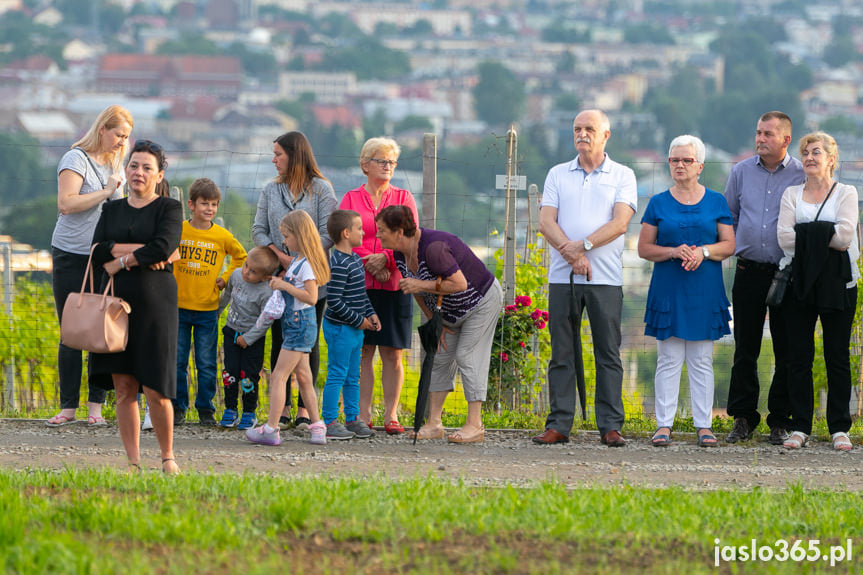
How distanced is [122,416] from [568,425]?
271cm

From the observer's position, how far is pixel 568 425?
24.8ft

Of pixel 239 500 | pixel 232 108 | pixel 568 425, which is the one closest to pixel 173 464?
pixel 239 500

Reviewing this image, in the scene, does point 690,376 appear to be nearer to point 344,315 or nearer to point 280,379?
point 344,315

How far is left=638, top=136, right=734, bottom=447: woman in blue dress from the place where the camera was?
734 cm

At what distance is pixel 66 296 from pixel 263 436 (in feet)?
4.99

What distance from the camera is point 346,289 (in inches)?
291

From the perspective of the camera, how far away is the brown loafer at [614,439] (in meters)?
7.45

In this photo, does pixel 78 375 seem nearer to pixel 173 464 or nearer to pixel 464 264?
pixel 173 464

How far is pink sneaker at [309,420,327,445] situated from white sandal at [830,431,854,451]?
2.98 meters

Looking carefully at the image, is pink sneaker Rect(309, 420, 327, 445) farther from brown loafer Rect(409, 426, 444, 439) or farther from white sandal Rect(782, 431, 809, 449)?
white sandal Rect(782, 431, 809, 449)

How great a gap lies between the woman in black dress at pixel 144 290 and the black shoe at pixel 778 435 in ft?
11.7

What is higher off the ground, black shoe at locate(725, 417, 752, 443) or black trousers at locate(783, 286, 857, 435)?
black trousers at locate(783, 286, 857, 435)

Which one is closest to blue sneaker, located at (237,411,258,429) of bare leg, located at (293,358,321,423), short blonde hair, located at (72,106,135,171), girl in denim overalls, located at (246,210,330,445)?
girl in denim overalls, located at (246,210,330,445)

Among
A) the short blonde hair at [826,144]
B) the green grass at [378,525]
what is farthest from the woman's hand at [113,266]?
the short blonde hair at [826,144]
